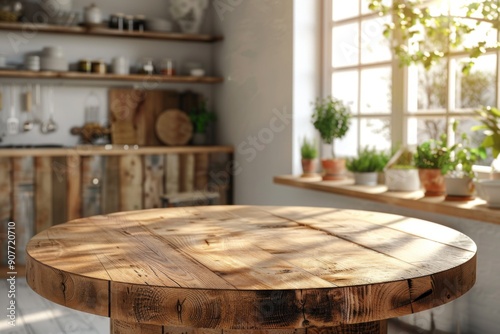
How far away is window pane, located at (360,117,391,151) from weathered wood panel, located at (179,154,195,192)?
1.44m

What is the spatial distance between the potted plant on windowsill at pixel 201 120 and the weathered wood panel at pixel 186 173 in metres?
0.37

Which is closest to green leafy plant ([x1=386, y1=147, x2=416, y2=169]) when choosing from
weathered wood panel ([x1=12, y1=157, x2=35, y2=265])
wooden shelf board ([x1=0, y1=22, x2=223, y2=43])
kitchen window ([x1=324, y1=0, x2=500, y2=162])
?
kitchen window ([x1=324, y1=0, x2=500, y2=162])

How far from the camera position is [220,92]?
17.6 feet

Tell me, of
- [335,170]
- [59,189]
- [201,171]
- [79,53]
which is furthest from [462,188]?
[79,53]

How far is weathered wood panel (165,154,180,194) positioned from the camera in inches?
191

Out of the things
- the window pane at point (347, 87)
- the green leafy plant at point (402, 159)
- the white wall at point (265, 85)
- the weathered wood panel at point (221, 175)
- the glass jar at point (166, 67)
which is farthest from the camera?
the glass jar at point (166, 67)

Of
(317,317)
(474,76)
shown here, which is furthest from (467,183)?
(317,317)

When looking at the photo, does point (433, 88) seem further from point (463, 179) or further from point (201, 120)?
point (201, 120)

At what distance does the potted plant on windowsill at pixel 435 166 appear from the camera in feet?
9.98

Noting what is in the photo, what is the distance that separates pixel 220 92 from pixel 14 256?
203 cm

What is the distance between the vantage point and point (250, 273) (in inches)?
58.0

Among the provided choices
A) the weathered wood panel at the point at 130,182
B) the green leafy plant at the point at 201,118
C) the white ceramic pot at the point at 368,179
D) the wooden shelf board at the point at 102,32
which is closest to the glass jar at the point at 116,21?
the wooden shelf board at the point at 102,32

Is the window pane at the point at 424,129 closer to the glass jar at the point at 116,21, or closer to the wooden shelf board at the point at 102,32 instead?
the wooden shelf board at the point at 102,32

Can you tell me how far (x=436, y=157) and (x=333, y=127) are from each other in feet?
2.77
